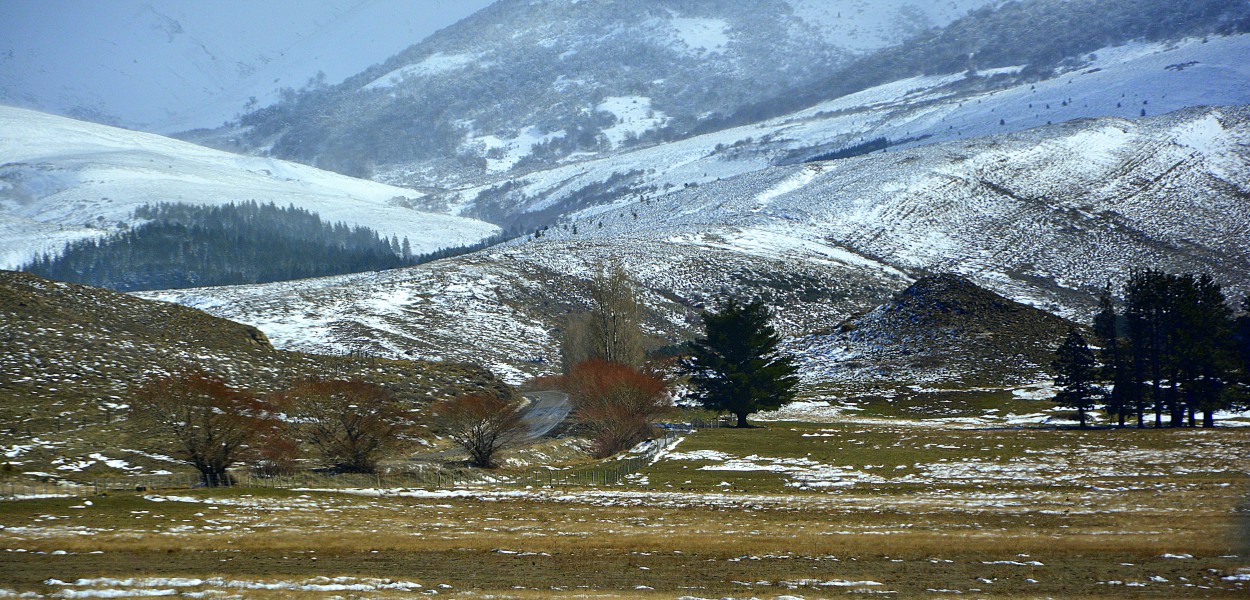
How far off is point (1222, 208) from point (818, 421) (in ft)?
465

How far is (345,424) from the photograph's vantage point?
36.8 metres

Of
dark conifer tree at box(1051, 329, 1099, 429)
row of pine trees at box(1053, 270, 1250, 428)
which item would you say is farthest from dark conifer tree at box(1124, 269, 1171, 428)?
dark conifer tree at box(1051, 329, 1099, 429)

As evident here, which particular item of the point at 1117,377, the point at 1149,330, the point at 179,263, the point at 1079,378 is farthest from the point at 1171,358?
the point at 179,263

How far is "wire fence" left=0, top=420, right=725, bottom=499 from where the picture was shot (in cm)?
2959

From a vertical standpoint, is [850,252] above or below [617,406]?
above

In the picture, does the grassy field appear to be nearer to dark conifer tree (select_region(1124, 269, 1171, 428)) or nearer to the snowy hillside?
dark conifer tree (select_region(1124, 269, 1171, 428))

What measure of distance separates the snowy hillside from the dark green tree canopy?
30.8 metres

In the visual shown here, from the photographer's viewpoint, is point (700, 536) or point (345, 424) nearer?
point (700, 536)

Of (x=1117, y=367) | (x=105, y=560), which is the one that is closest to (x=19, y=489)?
(x=105, y=560)

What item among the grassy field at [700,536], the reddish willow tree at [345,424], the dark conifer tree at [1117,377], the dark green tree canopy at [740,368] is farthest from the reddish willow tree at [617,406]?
the dark conifer tree at [1117,377]

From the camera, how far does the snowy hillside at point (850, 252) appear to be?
107 m

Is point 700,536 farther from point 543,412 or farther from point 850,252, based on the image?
point 850,252

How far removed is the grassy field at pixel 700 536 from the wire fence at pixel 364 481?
6.37ft

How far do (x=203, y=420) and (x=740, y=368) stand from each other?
32.6 metres
